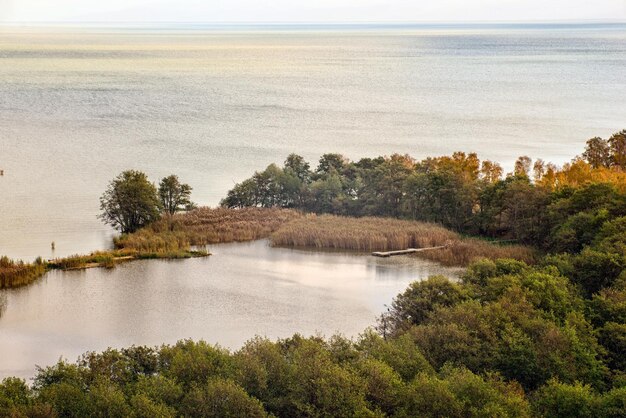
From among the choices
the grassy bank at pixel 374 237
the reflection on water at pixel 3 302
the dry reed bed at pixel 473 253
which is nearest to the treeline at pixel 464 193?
the dry reed bed at pixel 473 253

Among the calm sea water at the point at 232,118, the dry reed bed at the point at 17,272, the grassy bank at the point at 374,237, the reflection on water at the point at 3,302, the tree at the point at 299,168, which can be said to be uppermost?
the calm sea water at the point at 232,118

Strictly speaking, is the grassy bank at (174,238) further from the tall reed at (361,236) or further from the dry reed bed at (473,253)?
the dry reed bed at (473,253)

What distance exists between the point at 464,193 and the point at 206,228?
9.64 meters

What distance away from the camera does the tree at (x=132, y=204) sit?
31.3m

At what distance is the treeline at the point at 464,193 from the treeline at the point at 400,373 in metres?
9.20

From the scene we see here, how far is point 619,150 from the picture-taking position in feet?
126

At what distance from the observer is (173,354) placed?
1620 cm

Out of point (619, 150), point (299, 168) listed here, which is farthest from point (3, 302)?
point (619, 150)

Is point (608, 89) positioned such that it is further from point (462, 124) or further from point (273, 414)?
point (273, 414)

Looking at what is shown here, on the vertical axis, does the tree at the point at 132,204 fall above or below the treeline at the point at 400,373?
above

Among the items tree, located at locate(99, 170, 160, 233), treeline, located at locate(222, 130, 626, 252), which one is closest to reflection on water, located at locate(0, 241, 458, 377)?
tree, located at locate(99, 170, 160, 233)

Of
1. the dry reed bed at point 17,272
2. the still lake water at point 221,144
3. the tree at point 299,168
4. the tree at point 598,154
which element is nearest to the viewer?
the still lake water at point 221,144

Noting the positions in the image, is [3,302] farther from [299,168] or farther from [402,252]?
[299,168]

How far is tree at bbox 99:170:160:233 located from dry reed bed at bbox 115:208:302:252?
55 centimetres
